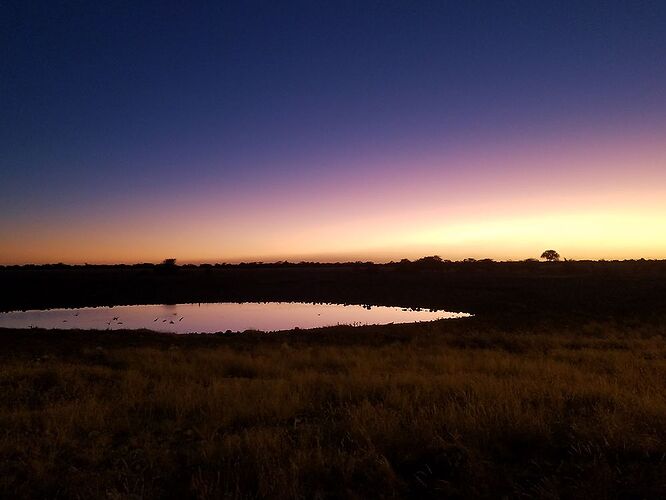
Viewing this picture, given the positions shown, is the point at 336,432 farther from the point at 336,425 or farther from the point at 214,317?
the point at 214,317

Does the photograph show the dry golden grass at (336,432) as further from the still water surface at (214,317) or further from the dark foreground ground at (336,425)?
the still water surface at (214,317)

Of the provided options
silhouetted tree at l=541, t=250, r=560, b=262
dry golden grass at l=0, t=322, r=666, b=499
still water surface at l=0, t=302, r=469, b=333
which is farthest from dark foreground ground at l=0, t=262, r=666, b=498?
silhouetted tree at l=541, t=250, r=560, b=262

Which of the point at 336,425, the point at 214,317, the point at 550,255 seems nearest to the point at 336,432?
the point at 336,425

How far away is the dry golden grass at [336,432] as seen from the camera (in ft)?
17.4

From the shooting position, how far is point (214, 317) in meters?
37.0

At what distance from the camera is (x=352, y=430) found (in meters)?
7.01

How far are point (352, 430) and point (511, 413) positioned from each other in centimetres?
241

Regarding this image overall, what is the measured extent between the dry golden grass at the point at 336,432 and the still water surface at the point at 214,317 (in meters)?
18.8

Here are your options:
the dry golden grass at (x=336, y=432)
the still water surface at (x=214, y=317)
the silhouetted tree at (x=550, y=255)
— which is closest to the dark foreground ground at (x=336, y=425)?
the dry golden grass at (x=336, y=432)

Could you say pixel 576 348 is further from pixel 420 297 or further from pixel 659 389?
pixel 420 297

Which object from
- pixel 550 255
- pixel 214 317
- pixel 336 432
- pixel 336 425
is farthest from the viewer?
pixel 550 255

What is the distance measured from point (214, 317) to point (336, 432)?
3116 cm

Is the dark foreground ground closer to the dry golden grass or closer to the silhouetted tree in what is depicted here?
the dry golden grass

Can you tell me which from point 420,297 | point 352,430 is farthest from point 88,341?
point 420,297
